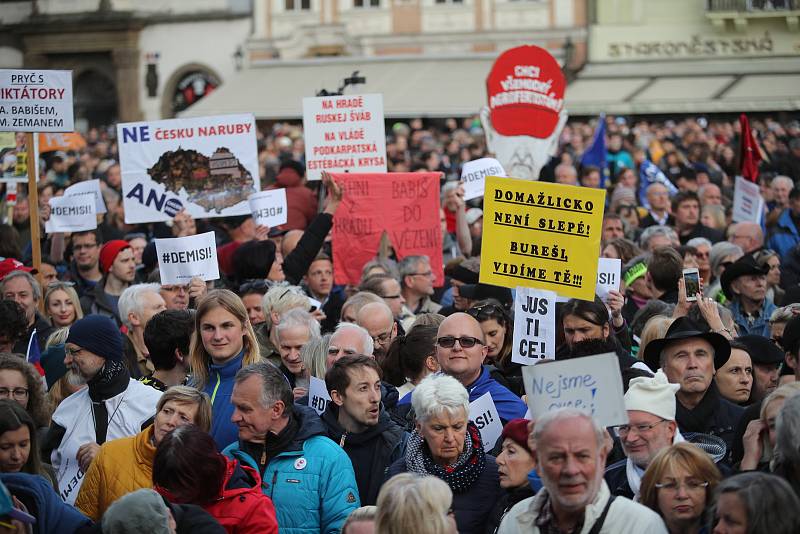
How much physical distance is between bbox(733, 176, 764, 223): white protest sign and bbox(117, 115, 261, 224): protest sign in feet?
17.0

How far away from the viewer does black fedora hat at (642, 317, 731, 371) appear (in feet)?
21.6

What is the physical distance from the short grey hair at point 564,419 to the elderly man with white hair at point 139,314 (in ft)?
13.3

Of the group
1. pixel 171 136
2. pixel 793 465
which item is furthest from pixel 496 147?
Result: pixel 793 465

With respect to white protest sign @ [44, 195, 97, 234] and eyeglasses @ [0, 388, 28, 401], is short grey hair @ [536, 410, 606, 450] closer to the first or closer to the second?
eyeglasses @ [0, 388, 28, 401]

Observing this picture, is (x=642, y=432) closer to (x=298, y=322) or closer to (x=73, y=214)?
(x=298, y=322)

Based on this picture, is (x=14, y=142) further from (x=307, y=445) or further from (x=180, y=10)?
(x=180, y=10)

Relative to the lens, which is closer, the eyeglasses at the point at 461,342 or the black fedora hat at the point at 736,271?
A: the eyeglasses at the point at 461,342

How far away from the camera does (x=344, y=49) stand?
1571 inches

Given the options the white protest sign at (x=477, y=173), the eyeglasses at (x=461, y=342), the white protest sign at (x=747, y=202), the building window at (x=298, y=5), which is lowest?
the eyeglasses at (x=461, y=342)

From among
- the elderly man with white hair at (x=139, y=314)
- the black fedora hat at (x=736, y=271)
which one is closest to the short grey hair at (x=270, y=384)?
the elderly man with white hair at (x=139, y=314)

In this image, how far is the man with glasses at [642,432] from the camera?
557cm

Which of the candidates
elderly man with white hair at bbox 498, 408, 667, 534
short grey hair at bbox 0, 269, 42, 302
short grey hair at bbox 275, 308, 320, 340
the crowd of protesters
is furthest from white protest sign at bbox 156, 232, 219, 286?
elderly man with white hair at bbox 498, 408, 667, 534

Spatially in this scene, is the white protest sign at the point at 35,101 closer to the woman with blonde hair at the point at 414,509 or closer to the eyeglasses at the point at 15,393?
the eyeglasses at the point at 15,393

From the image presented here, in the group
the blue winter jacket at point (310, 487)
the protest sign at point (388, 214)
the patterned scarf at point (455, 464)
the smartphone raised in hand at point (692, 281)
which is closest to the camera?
the patterned scarf at point (455, 464)
